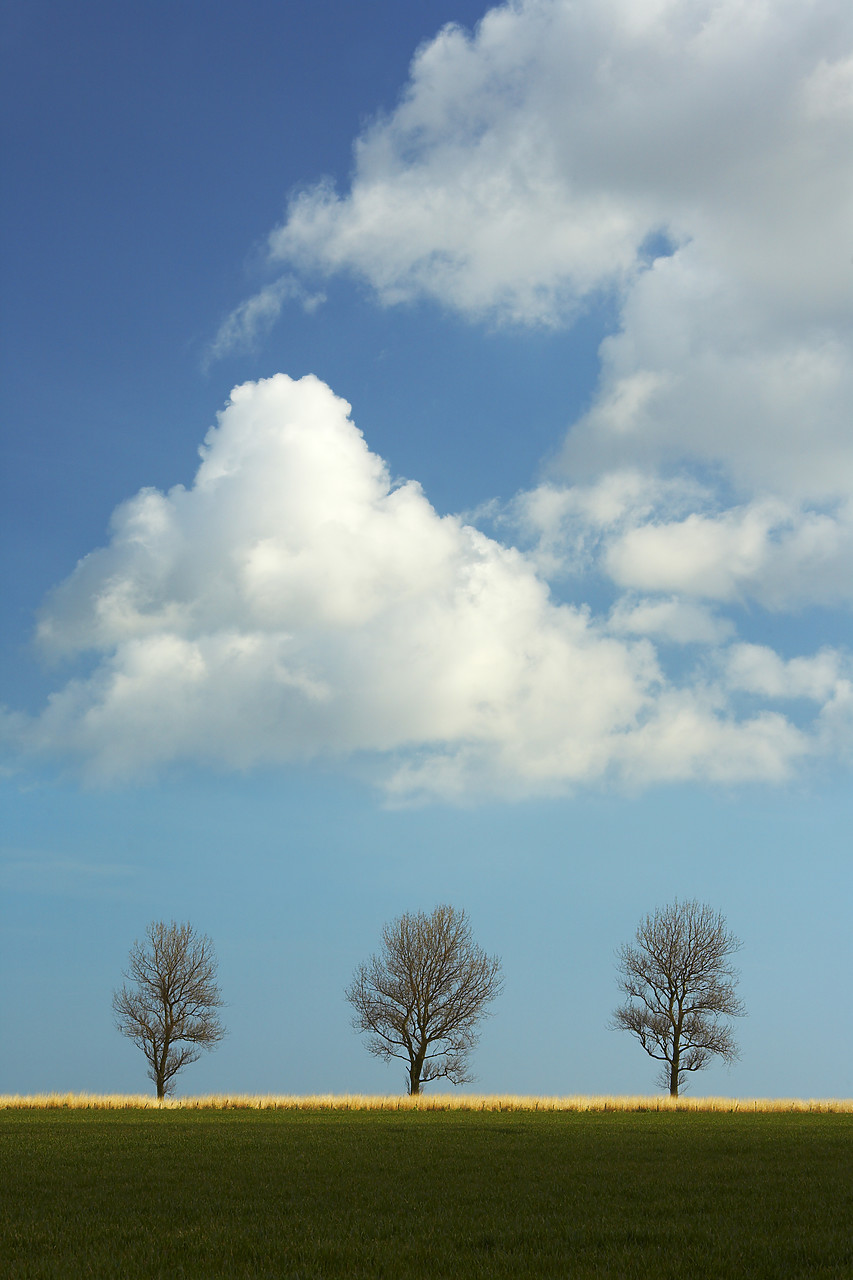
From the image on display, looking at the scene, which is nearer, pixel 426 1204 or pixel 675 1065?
pixel 426 1204

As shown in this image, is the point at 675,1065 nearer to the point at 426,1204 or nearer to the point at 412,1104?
the point at 412,1104

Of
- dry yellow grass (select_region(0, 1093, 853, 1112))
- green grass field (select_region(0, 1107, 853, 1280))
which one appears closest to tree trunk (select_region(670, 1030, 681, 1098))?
dry yellow grass (select_region(0, 1093, 853, 1112))

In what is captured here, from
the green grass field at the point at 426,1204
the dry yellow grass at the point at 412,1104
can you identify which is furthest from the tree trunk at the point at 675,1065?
the green grass field at the point at 426,1204

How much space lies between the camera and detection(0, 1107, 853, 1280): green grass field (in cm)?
1034

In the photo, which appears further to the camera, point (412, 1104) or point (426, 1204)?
point (412, 1104)

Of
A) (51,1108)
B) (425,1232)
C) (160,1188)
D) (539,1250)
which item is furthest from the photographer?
(51,1108)

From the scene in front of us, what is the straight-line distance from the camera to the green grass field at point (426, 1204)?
10344mm

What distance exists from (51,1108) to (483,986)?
2554 centimetres

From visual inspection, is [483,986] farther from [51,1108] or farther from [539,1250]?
[539,1250]

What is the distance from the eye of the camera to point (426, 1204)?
14195 mm

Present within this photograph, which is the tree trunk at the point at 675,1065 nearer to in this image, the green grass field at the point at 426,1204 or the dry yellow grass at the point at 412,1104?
the dry yellow grass at the point at 412,1104

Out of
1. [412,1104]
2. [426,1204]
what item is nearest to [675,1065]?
[412,1104]

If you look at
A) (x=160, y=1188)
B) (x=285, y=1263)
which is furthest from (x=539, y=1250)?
(x=160, y=1188)

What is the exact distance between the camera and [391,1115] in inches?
1513
